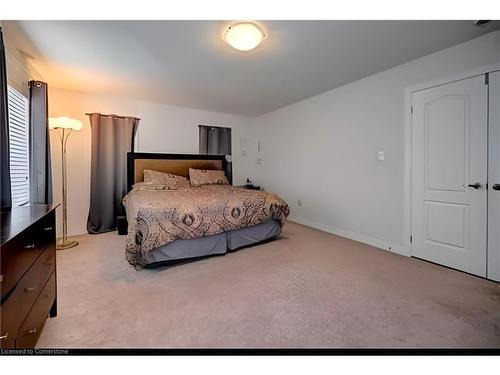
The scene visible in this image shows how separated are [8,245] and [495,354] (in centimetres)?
248

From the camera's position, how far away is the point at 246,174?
18.4 feet

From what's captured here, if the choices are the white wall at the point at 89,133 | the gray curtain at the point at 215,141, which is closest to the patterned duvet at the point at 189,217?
the white wall at the point at 89,133

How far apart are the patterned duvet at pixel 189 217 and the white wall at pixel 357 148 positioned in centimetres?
109

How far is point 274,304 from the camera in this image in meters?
1.86

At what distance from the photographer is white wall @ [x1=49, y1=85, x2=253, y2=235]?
364cm

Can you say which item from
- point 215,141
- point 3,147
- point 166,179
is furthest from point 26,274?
point 215,141

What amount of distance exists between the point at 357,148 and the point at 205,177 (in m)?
2.55

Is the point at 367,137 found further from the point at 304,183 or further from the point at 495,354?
the point at 495,354

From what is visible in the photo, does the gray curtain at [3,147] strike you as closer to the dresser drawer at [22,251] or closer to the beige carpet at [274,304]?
the dresser drawer at [22,251]

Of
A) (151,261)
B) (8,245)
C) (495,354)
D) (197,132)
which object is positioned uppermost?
(197,132)

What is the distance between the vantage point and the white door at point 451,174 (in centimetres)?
229

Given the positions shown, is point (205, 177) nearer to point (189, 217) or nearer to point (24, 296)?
point (189, 217)
